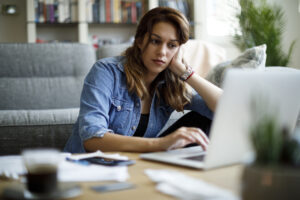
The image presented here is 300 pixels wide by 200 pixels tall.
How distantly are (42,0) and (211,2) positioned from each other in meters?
1.96

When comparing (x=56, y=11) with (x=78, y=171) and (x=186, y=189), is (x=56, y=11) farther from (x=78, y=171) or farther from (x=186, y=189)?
(x=186, y=189)

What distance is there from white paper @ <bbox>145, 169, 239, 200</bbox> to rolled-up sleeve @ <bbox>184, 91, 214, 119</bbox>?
92 cm

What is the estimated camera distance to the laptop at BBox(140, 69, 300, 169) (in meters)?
0.77

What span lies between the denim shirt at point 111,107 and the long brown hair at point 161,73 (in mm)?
33

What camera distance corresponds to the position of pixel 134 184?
2.51ft

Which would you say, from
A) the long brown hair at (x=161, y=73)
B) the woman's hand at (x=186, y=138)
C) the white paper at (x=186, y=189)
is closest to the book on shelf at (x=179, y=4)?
the long brown hair at (x=161, y=73)

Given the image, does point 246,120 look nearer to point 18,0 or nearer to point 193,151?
point 193,151

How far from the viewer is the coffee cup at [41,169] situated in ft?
2.13

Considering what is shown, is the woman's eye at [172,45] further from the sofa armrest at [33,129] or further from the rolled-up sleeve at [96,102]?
the sofa armrest at [33,129]

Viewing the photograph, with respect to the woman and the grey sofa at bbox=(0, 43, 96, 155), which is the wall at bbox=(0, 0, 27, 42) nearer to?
the grey sofa at bbox=(0, 43, 96, 155)

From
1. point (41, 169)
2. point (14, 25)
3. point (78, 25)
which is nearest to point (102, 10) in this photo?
point (78, 25)

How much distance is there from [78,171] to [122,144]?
0.38 meters

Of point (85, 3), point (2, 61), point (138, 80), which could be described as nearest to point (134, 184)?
point (138, 80)

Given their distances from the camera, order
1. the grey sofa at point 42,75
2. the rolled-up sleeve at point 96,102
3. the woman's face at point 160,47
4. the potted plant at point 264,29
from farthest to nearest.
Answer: the potted plant at point 264,29
the grey sofa at point 42,75
the woman's face at point 160,47
the rolled-up sleeve at point 96,102
